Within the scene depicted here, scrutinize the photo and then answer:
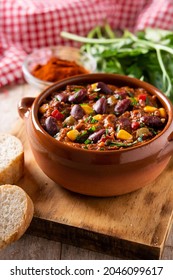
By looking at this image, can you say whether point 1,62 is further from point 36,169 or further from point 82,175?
point 82,175

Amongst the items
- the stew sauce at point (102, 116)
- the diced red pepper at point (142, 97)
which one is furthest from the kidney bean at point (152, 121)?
the diced red pepper at point (142, 97)

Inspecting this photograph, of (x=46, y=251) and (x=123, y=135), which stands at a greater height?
(x=123, y=135)

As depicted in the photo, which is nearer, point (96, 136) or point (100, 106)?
point (96, 136)

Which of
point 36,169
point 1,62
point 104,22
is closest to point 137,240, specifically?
point 36,169

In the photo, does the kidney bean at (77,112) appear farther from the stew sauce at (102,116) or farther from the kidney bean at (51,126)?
the kidney bean at (51,126)

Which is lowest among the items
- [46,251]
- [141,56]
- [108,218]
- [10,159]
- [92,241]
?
[46,251]

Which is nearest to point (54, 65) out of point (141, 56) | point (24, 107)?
point (141, 56)

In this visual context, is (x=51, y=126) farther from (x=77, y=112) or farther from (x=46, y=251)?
(x=46, y=251)
